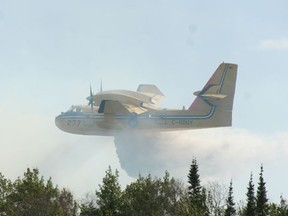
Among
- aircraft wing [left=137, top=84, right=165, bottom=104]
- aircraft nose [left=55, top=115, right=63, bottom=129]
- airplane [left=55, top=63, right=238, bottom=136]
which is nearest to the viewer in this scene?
airplane [left=55, top=63, right=238, bottom=136]

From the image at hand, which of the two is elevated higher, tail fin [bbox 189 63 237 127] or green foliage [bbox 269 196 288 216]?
tail fin [bbox 189 63 237 127]

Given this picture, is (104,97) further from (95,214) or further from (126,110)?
(95,214)

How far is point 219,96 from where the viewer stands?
9275cm

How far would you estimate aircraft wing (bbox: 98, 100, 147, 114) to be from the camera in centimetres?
9194

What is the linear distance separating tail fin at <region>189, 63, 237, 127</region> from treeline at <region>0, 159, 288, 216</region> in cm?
831

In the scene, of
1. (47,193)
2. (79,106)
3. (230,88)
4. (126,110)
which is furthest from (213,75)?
(47,193)

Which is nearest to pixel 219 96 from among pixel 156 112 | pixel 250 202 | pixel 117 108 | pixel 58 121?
pixel 156 112

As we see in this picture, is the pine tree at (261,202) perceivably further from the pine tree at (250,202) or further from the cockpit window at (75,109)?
the cockpit window at (75,109)

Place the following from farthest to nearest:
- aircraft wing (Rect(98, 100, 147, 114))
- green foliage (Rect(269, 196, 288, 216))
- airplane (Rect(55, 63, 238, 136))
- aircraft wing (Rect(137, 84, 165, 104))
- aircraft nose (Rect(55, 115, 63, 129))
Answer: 1. aircraft wing (Rect(137, 84, 165, 104))
2. aircraft nose (Rect(55, 115, 63, 129))
3. airplane (Rect(55, 63, 238, 136))
4. aircraft wing (Rect(98, 100, 147, 114))
5. green foliage (Rect(269, 196, 288, 216))

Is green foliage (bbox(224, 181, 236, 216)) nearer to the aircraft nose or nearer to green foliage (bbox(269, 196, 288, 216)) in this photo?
green foliage (bbox(269, 196, 288, 216))

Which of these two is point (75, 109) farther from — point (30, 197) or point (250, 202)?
point (250, 202)

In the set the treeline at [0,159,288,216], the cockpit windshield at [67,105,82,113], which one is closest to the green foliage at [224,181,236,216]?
the treeline at [0,159,288,216]

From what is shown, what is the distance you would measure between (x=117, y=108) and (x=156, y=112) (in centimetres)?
559

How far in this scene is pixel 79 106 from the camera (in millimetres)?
97688
